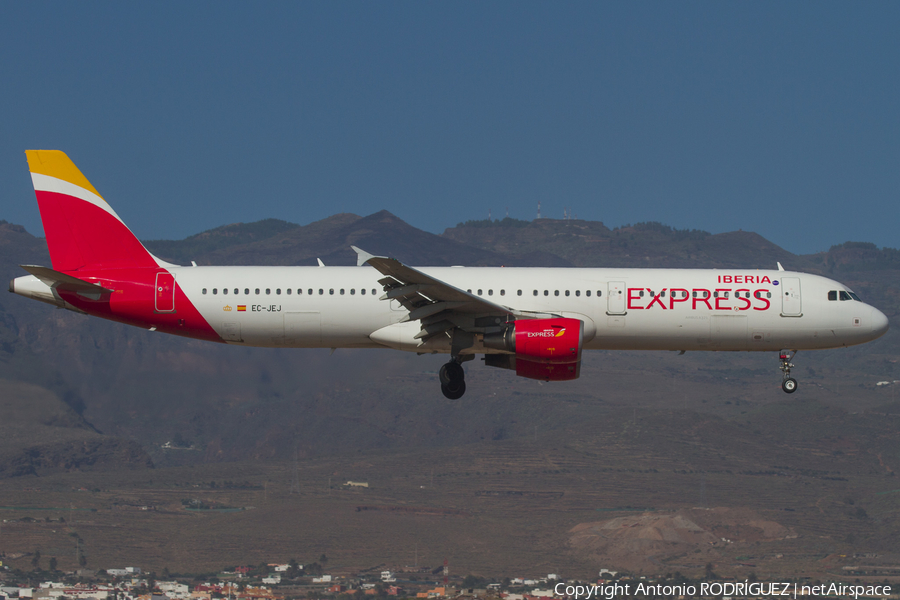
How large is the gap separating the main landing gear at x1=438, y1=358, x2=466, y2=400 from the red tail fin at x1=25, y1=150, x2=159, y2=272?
36.5 feet

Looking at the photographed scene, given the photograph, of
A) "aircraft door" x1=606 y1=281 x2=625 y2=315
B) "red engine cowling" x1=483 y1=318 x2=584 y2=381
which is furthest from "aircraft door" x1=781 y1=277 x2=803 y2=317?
"red engine cowling" x1=483 y1=318 x2=584 y2=381

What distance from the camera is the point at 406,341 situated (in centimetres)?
3731

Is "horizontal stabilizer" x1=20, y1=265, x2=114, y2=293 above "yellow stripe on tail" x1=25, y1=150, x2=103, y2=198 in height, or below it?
below

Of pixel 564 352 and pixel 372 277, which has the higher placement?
pixel 372 277

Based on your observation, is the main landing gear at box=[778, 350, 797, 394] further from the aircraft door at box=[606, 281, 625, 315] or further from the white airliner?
the aircraft door at box=[606, 281, 625, 315]

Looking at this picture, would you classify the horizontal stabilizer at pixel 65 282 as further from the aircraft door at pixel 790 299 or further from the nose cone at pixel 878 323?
the nose cone at pixel 878 323

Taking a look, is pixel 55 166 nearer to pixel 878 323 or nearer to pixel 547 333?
pixel 547 333

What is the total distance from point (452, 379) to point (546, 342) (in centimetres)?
455

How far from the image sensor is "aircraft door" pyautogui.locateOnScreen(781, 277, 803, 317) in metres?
38.1

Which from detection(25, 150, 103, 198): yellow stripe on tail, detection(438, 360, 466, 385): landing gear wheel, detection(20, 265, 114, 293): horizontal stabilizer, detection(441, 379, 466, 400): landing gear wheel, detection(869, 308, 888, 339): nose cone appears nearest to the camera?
→ detection(20, 265, 114, 293): horizontal stabilizer

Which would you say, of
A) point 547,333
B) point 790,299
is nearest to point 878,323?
point 790,299

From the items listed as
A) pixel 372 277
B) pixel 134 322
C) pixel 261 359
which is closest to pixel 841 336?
pixel 372 277

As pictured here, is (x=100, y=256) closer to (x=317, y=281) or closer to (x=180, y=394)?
(x=317, y=281)

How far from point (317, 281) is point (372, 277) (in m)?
1.93
